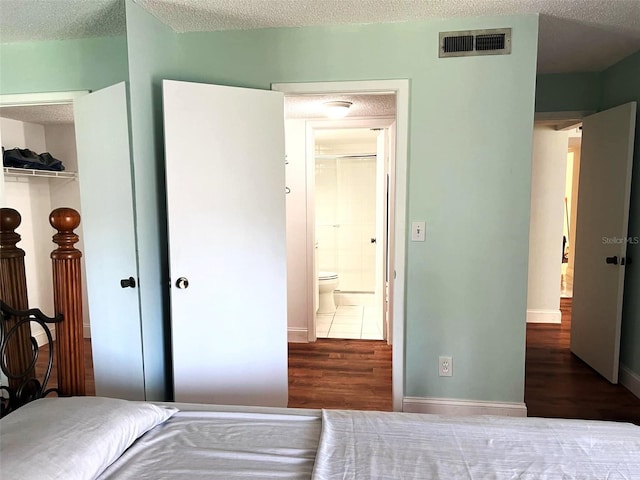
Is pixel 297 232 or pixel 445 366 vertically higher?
pixel 297 232

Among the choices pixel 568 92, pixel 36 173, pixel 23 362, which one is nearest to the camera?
pixel 23 362

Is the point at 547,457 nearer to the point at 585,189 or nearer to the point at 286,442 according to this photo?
the point at 286,442

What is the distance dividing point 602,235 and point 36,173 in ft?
12.0

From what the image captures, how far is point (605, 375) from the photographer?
3104 millimetres

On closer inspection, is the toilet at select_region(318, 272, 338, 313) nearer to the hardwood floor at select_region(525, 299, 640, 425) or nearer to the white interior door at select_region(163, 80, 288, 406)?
the hardwood floor at select_region(525, 299, 640, 425)

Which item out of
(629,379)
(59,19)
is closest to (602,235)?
(629,379)

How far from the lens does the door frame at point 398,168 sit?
2.38 metres

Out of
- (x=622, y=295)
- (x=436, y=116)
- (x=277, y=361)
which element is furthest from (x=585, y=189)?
(x=277, y=361)

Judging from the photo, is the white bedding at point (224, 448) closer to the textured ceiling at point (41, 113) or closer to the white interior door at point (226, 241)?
the white interior door at point (226, 241)

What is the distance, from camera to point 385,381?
120 inches

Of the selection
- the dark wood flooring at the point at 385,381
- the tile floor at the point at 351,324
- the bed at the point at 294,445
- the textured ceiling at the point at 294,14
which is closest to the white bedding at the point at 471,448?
the bed at the point at 294,445

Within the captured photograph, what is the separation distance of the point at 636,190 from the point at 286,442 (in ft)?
10.1

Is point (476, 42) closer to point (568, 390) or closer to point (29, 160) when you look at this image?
point (29, 160)

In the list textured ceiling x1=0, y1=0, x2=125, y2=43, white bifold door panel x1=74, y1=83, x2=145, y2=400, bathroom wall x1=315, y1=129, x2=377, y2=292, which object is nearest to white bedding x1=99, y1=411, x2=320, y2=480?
white bifold door panel x1=74, y1=83, x2=145, y2=400
